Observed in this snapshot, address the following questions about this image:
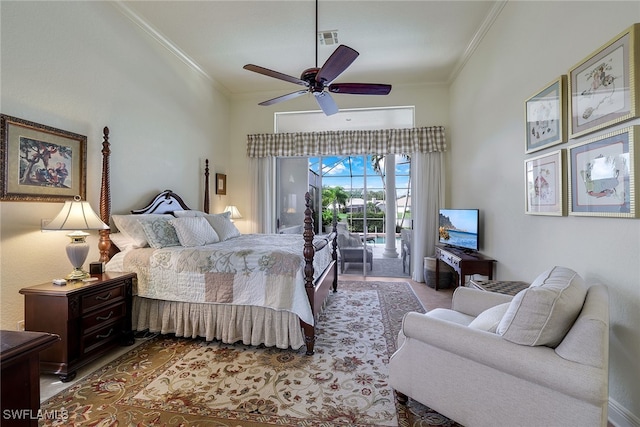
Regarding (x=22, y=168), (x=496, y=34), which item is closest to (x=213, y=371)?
(x=22, y=168)

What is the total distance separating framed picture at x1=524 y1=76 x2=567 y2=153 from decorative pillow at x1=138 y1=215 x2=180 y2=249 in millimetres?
3435

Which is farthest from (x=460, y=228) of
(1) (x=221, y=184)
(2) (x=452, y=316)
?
(1) (x=221, y=184)

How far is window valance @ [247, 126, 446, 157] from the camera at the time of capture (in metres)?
4.84

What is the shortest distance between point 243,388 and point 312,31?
3695 millimetres

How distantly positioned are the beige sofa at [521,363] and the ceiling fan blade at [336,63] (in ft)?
6.24

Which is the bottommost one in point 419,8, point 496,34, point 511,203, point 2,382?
point 2,382

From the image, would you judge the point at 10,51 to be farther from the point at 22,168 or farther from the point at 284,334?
the point at 284,334

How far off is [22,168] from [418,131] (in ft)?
15.9

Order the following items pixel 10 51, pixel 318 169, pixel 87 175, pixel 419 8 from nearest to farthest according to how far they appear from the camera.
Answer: pixel 10 51 → pixel 87 175 → pixel 419 8 → pixel 318 169

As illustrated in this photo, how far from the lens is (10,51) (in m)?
2.14

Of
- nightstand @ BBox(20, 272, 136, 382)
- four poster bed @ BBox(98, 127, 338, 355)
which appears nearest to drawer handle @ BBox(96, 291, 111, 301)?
nightstand @ BBox(20, 272, 136, 382)

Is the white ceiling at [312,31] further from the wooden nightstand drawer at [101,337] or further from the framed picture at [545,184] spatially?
the wooden nightstand drawer at [101,337]

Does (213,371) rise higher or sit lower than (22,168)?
lower

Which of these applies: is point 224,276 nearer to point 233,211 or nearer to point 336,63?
point 336,63
